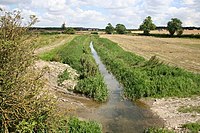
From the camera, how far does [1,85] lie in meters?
9.23

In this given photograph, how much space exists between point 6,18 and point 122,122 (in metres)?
10.5

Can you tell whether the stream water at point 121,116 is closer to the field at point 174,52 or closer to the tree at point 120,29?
Result: the field at point 174,52

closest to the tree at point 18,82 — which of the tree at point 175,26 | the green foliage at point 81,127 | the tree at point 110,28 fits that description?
the green foliage at point 81,127

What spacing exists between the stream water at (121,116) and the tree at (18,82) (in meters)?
6.91

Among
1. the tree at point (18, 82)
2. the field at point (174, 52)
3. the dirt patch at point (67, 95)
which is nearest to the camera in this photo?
the tree at point (18, 82)

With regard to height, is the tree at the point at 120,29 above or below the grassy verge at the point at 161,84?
below

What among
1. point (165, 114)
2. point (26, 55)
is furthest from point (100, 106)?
point (26, 55)

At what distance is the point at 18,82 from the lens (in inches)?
378

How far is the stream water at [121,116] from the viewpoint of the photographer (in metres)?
17.2

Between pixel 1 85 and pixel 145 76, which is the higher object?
pixel 1 85

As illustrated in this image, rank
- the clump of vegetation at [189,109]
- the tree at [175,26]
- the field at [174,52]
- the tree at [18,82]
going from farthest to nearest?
the tree at [175,26]
the field at [174,52]
the clump of vegetation at [189,109]
the tree at [18,82]

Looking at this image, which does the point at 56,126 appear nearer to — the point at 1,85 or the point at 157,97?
the point at 1,85

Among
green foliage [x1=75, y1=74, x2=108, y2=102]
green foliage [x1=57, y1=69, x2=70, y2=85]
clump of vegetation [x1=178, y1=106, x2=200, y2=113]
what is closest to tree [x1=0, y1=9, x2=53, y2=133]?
clump of vegetation [x1=178, y1=106, x2=200, y2=113]

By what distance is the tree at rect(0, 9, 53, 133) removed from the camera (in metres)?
9.16
